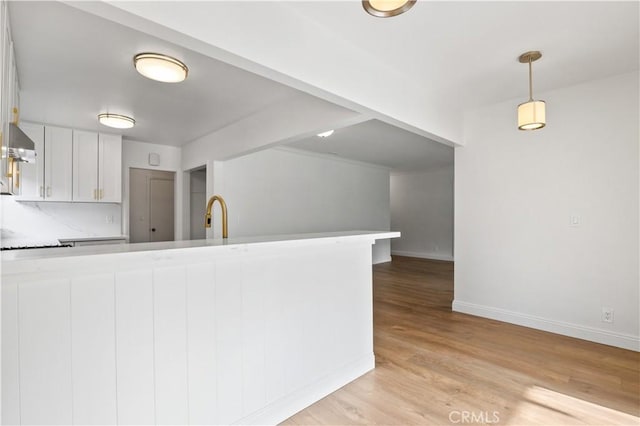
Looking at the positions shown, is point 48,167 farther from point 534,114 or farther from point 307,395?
point 534,114

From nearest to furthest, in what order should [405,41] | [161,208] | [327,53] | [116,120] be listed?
1. [327,53]
2. [405,41]
3. [116,120]
4. [161,208]

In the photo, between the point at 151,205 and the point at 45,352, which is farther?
the point at 151,205

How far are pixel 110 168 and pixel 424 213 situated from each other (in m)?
7.88

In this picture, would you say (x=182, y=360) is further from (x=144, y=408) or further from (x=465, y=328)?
(x=465, y=328)

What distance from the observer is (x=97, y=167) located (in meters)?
4.65

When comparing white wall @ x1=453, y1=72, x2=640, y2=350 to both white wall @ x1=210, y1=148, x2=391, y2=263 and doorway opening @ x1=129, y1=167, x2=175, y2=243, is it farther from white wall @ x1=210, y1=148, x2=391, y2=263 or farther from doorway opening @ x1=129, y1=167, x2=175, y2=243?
doorway opening @ x1=129, y1=167, x2=175, y2=243

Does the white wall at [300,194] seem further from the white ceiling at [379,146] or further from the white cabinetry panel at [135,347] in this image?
the white cabinetry panel at [135,347]

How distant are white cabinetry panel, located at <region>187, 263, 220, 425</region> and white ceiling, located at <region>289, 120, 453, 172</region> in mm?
3463

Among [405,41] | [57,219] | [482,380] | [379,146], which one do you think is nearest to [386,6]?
[405,41]

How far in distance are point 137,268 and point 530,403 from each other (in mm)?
2502

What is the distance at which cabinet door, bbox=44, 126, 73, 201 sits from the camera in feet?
14.0

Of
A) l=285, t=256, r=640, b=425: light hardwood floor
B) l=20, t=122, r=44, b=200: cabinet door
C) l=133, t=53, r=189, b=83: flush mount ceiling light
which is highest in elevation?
l=133, t=53, r=189, b=83: flush mount ceiling light

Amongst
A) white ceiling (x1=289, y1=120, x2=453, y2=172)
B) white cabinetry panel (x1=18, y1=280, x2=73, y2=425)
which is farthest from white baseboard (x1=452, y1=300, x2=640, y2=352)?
white cabinetry panel (x1=18, y1=280, x2=73, y2=425)

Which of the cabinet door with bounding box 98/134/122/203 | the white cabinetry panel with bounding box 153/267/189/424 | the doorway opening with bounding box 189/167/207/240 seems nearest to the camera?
the white cabinetry panel with bounding box 153/267/189/424
